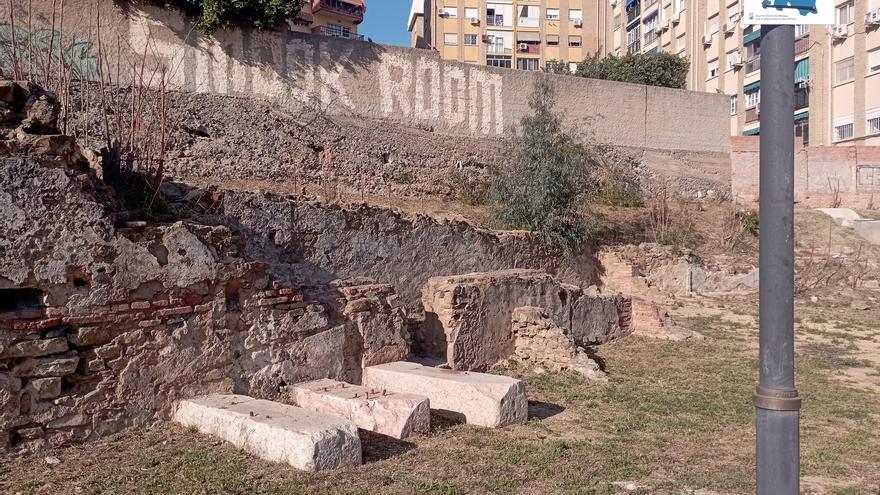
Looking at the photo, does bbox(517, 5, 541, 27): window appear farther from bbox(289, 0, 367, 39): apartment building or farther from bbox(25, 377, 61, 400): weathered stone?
bbox(25, 377, 61, 400): weathered stone

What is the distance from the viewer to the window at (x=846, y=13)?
3058 cm

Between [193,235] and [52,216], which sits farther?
[193,235]

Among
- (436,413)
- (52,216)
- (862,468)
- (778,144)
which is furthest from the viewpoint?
(436,413)

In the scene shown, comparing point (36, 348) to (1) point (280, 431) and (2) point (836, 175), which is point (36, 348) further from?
(2) point (836, 175)

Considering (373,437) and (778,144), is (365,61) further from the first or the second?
(778,144)

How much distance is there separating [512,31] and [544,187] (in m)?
30.7

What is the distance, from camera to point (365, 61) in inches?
675

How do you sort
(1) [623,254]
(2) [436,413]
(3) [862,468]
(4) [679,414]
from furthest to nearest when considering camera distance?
(1) [623,254], (4) [679,414], (2) [436,413], (3) [862,468]

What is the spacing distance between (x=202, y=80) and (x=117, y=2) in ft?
6.87

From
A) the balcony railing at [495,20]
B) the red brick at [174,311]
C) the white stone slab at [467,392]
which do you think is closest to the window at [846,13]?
the balcony railing at [495,20]

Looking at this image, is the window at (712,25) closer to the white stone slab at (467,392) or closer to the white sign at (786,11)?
the white stone slab at (467,392)

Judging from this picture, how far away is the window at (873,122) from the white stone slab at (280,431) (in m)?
30.9

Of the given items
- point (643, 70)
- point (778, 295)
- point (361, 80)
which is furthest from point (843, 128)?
point (778, 295)

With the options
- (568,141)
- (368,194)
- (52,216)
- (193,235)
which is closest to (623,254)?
(568,141)
